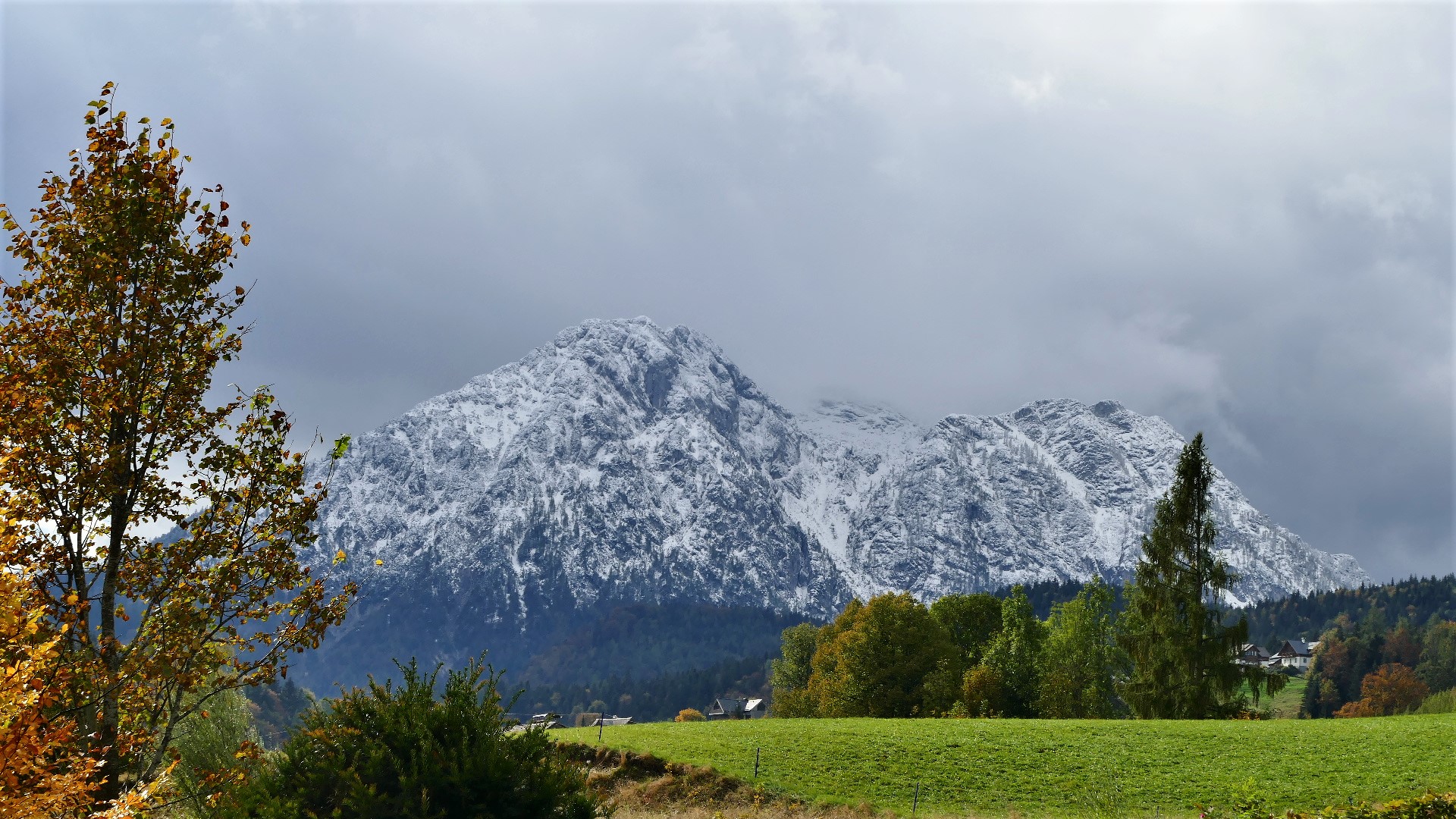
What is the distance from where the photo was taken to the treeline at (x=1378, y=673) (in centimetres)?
11281

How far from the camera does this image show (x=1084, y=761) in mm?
37688

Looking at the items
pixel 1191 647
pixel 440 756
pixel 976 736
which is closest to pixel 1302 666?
pixel 1191 647

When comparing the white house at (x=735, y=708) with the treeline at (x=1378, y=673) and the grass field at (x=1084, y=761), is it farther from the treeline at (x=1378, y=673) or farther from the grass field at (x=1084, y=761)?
the grass field at (x=1084, y=761)

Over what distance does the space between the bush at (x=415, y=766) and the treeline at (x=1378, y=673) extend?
12181 cm

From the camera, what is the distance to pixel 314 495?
13180 millimetres

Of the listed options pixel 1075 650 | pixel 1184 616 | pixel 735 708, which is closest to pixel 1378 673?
pixel 1075 650

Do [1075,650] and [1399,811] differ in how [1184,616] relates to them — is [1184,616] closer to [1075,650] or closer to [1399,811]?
[1075,650]

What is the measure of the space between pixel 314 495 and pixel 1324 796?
105 ft

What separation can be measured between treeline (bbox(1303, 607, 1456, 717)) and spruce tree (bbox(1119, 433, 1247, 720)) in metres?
70.4

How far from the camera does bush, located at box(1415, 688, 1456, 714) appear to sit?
48084 mm

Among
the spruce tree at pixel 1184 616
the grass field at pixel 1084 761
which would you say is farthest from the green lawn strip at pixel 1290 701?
the grass field at pixel 1084 761

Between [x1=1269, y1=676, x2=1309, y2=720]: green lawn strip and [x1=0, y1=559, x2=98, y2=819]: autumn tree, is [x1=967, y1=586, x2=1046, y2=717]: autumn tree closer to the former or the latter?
[x1=0, y1=559, x2=98, y2=819]: autumn tree

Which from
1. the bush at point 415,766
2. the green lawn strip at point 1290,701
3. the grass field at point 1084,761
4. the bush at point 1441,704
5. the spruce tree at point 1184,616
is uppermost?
the spruce tree at point 1184,616

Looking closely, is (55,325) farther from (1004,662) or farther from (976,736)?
(1004,662)
